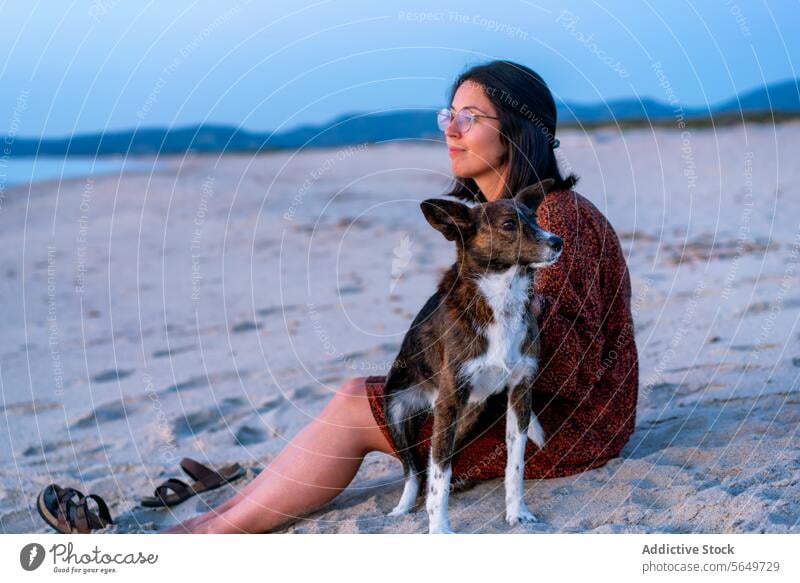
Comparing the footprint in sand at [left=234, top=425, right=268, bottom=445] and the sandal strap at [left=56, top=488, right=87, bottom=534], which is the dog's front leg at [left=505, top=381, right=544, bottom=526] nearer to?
the sandal strap at [left=56, top=488, right=87, bottom=534]

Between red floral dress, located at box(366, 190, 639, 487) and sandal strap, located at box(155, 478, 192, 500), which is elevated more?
red floral dress, located at box(366, 190, 639, 487)

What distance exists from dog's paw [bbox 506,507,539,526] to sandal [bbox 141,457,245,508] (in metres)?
2.00

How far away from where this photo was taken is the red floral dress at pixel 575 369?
15.6 feet

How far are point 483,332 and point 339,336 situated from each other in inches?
183

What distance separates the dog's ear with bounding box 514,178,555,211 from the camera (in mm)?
4645

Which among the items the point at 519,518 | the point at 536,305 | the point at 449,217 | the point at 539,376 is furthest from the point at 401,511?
the point at 449,217

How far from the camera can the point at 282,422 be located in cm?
696

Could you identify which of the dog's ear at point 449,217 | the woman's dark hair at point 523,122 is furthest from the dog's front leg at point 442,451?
the woman's dark hair at point 523,122

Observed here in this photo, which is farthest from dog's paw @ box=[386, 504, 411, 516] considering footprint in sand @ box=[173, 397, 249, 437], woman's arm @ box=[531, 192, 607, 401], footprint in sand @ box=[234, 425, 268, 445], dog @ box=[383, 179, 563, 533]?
footprint in sand @ box=[173, 397, 249, 437]

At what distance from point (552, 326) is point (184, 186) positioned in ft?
50.8

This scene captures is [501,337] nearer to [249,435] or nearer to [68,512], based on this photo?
[68,512]

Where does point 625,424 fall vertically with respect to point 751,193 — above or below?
above

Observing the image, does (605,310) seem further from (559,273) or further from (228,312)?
(228,312)
